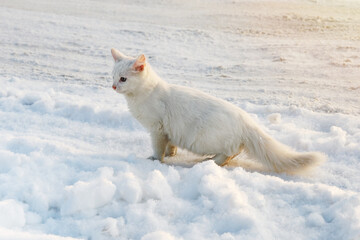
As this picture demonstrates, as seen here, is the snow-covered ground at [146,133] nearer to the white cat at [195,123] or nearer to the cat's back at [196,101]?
the white cat at [195,123]

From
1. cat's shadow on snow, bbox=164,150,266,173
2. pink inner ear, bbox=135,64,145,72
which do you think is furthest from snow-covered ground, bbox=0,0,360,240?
pink inner ear, bbox=135,64,145,72

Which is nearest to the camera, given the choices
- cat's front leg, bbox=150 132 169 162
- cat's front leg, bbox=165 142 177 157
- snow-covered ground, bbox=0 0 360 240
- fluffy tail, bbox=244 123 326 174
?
snow-covered ground, bbox=0 0 360 240

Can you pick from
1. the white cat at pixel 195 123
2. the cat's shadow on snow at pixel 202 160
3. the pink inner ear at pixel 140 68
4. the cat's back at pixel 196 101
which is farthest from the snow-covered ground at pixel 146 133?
the pink inner ear at pixel 140 68

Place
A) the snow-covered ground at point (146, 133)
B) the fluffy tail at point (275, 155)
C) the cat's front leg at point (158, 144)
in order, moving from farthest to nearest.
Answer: the cat's front leg at point (158, 144)
the fluffy tail at point (275, 155)
the snow-covered ground at point (146, 133)

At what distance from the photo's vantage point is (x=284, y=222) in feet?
8.14

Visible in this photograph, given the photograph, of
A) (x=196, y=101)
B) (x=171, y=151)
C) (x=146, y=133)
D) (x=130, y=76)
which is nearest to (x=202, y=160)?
(x=171, y=151)

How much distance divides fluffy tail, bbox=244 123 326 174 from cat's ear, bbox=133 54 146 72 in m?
0.94

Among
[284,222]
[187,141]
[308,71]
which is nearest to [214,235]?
[284,222]

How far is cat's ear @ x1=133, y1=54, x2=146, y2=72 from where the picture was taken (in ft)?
10.9

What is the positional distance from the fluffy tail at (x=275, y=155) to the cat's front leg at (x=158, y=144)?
0.66m

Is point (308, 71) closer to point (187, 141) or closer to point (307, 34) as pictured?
point (307, 34)

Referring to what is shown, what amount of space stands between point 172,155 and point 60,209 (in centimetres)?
136

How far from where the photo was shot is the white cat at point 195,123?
3.22 meters

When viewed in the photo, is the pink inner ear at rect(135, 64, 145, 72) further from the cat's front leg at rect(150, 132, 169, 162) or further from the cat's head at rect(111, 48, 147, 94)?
the cat's front leg at rect(150, 132, 169, 162)
